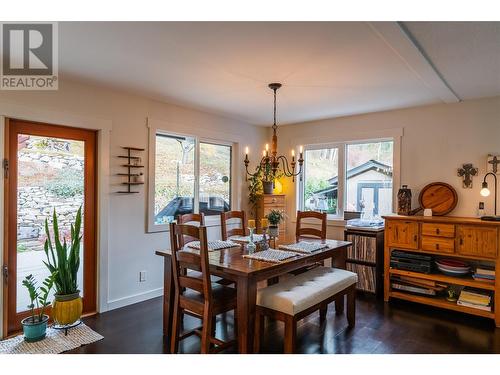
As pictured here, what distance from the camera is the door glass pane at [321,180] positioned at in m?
4.77

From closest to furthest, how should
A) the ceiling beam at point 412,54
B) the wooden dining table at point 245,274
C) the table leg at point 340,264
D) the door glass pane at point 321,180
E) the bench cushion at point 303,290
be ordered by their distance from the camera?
1. the ceiling beam at point 412,54
2. the wooden dining table at point 245,274
3. the bench cushion at point 303,290
4. the table leg at point 340,264
5. the door glass pane at point 321,180

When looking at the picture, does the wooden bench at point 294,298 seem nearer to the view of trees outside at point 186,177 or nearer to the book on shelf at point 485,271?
the book on shelf at point 485,271

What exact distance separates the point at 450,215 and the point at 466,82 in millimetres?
1512

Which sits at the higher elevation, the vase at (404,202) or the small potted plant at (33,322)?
the vase at (404,202)

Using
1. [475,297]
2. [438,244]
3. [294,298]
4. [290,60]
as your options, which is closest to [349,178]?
[438,244]

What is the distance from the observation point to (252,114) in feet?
14.5

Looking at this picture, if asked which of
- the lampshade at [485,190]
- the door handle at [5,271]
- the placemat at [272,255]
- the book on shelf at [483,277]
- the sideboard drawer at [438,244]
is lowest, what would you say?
the book on shelf at [483,277]

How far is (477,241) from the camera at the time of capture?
3.16 meters

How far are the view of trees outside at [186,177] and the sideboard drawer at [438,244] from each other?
2.60 m

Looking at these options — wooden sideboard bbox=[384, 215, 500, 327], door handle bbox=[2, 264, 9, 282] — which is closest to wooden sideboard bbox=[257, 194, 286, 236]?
wooden sideboard bbox=[384, 215, 500, 327]

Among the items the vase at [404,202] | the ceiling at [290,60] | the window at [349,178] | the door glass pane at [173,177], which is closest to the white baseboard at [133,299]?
the door glass pane at [173,177]

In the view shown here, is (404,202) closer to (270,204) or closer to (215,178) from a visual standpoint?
(270,204)

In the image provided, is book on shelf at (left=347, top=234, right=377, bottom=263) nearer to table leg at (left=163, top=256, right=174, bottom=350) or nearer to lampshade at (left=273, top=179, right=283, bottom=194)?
lampshade at (left=273, top=179, right=283, bottom=194)
